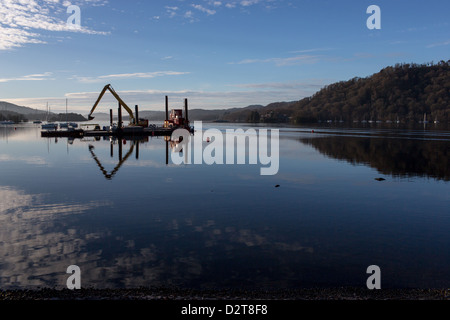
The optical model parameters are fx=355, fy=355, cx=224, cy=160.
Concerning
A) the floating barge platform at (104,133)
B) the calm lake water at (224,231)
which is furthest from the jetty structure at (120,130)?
the calm lake water at (224,231)

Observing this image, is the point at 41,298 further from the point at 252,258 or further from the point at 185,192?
the point at 185,192

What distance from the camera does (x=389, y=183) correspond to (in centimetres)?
2853

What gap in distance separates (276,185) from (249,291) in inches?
660

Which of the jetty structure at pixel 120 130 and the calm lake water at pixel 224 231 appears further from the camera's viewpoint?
the jetty structure at pixel 120 130

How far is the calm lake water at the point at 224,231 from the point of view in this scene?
37.8ft

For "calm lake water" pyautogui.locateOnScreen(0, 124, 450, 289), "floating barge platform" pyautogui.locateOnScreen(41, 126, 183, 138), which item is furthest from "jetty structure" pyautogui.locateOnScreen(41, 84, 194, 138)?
"calm lake water" pyautogui.locateOnScreen(0, 124, 450, 289)

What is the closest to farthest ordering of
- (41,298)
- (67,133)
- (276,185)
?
1. (41,298)
2. (276,185)
3. (67,133)

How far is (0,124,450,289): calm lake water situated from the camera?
11508 millimetres

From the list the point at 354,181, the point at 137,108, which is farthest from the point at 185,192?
the point at 137,108

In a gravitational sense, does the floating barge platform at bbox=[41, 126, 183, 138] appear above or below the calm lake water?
above

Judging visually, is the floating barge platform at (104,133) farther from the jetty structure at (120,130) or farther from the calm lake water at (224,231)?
the calm lake water at (224,231)

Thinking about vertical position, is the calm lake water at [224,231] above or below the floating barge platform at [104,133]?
below

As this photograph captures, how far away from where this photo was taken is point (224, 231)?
15953mm

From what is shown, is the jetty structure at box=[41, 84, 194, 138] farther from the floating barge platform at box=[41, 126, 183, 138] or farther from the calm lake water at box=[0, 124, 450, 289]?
the calm lake water at box=[0, 124, 450, 289]
